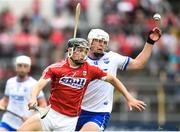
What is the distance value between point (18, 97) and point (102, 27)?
26.9 ft

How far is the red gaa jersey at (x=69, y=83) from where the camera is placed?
10.8 metres

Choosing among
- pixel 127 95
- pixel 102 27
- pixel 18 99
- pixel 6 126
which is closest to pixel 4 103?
pixel 18 99

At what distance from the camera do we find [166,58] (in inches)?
807

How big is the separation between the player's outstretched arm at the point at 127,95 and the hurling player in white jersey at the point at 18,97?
2832 mm

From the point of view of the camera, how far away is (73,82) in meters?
10.9

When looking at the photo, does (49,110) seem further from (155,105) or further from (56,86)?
(155,105)

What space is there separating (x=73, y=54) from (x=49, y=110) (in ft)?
2.82

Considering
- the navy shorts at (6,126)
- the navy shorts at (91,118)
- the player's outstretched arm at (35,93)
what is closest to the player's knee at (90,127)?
the navy shorts at (91,118)

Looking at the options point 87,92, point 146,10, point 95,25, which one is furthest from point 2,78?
point 87,92

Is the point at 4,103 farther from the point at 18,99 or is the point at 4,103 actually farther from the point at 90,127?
the point at 90,127

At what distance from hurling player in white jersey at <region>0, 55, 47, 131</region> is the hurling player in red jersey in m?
2.55

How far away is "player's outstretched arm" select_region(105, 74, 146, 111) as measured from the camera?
1073 cm

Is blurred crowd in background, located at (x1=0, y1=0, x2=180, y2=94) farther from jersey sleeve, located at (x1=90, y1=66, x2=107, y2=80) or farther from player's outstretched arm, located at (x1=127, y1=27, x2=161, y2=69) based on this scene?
jersey sleeve, located at (x1=90, y1=66, x2=107, y2=80)

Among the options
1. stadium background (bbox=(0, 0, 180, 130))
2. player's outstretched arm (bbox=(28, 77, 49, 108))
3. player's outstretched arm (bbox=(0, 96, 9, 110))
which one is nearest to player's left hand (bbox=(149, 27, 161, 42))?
player's outstretched arm (bbox=(28, 77, 49, 108))
